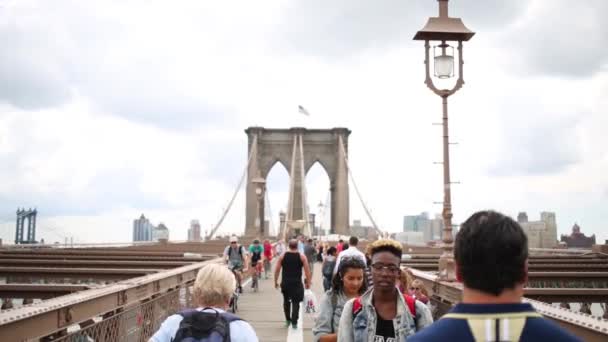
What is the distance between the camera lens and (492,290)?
1.75m

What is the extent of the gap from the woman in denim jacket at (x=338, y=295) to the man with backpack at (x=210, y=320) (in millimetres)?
1154

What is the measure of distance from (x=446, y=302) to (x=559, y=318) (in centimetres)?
315

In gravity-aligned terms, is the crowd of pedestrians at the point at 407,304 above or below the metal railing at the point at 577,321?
above

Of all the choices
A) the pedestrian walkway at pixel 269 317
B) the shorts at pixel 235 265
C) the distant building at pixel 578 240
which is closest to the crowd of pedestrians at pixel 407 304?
the pedestrian walkway at pixel 269 317

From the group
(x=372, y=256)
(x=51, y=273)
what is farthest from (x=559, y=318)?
(x=51, y=273)

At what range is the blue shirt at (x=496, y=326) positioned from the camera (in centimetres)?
167

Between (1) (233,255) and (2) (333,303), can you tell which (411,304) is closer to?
(2) (333,303)

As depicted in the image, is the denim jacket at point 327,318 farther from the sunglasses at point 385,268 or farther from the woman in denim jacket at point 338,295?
the sunglasses at point 385,268

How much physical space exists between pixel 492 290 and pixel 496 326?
107 millimetres

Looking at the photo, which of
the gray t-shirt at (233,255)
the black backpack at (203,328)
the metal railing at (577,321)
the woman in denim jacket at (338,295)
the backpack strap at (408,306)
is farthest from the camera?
the gray t-shirt at (233,255)

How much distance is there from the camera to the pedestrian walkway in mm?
9469

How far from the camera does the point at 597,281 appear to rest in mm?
12258

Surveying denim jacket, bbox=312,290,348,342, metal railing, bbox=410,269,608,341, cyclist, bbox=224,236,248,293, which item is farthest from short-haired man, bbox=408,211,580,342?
cyclist, bbox=224,236,248,293

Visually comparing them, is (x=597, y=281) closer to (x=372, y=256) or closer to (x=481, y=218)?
(x=372, y=256)
